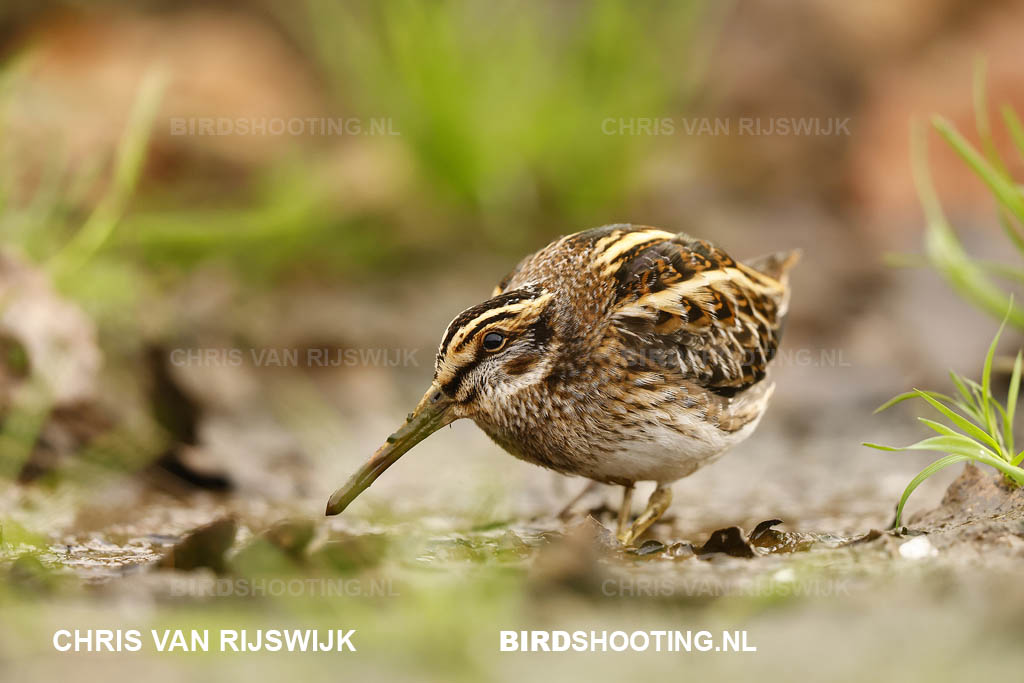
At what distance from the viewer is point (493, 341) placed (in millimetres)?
4945

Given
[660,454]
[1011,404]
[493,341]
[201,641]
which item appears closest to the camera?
[201,641]

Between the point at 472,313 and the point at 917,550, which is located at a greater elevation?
the point at 472,313

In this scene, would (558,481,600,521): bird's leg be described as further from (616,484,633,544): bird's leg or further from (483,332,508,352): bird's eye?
(483,332,508,352): bird's eye

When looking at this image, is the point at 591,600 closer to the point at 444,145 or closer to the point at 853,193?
the point at 444,145

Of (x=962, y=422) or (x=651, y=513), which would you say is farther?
(x=651, y=513)

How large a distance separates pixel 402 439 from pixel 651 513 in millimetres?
1325

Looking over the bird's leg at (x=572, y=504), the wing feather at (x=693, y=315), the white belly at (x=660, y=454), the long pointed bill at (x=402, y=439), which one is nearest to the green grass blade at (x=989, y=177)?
the wing feather at (x=693, y=315)

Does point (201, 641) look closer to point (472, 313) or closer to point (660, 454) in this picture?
point (472, 313)

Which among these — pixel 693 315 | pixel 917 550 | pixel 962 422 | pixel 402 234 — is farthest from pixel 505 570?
pixel 402 234

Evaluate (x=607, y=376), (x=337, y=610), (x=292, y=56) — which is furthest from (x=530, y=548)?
(x=292, y=56)

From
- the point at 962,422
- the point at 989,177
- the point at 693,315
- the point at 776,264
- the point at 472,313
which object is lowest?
the point at 962,422

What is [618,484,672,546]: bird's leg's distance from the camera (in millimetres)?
5477

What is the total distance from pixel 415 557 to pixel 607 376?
1.16 meters

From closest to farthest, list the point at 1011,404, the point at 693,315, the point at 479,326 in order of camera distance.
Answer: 1. the point at 1011,404
2. the point at 479,326
3. the point at 693,315
